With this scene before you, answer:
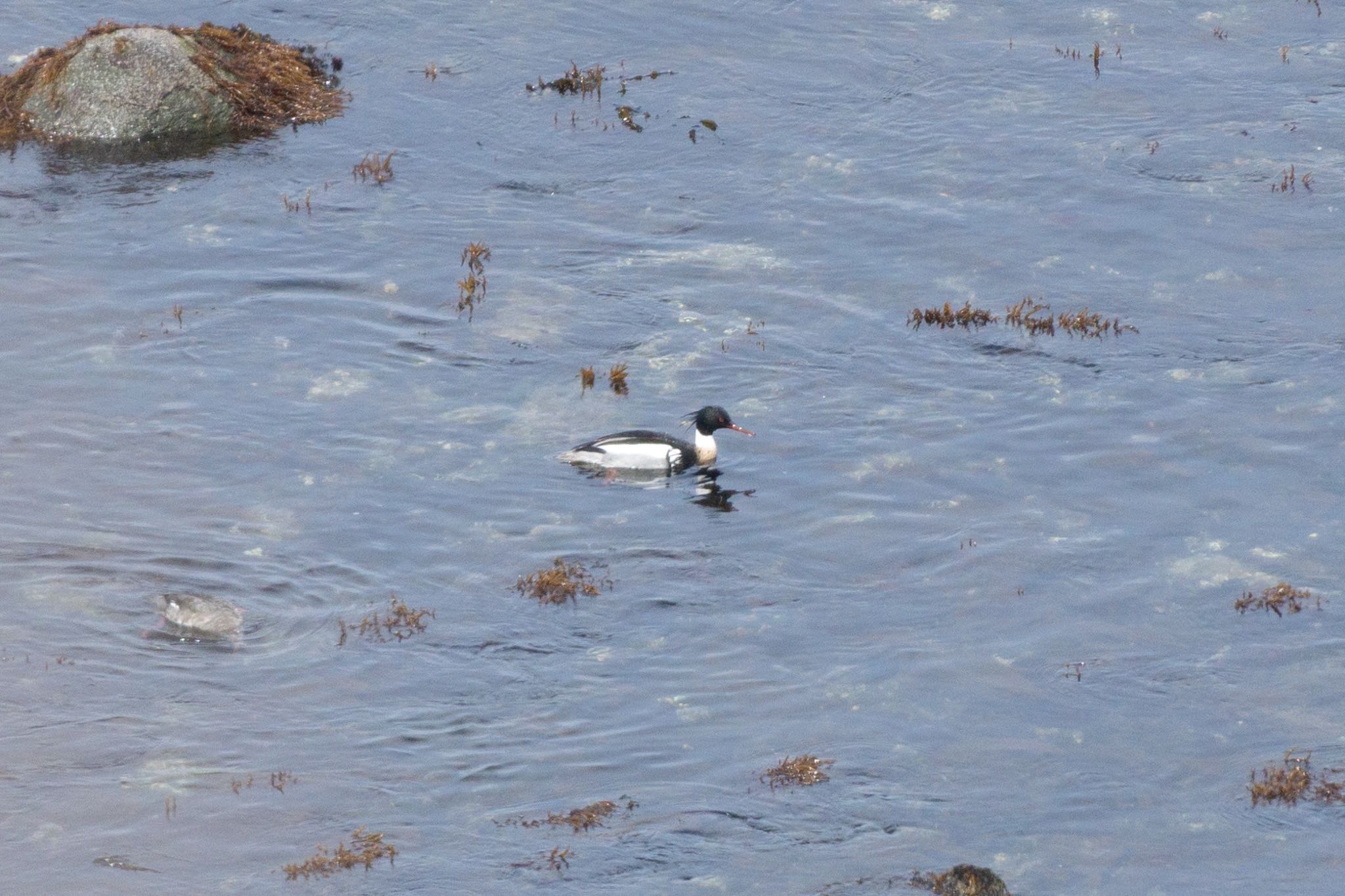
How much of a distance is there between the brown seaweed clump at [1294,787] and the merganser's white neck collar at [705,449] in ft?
24.8

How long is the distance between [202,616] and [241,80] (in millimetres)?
14257

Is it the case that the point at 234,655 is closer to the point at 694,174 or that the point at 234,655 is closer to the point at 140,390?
the point at 140,390

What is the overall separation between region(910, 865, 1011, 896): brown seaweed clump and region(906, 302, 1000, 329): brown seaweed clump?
10961mm

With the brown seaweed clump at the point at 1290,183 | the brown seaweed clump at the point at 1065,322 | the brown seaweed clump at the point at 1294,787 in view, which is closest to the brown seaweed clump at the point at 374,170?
the brown seaweed clump at the point at 1065,322

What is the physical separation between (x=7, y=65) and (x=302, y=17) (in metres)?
5.24

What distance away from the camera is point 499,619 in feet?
54.2

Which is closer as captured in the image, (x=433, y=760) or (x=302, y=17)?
(x=433, y=760)

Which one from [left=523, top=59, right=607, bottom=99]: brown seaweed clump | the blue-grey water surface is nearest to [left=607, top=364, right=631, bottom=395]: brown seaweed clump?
the blue-grey water surface

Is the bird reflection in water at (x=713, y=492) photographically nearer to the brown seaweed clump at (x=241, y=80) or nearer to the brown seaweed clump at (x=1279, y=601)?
the brown seaweed clump at (x=1279, y=601)

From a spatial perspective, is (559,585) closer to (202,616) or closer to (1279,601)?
(202,616)

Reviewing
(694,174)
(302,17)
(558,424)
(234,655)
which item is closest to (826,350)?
(558,424)

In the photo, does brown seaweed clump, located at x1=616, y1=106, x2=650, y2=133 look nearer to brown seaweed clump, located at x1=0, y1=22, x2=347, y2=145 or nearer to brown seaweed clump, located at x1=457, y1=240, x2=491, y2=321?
brown seaweed clump, located at x1=0, y1=22, x2=347, y2=145

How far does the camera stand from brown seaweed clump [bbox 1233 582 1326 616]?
17.0 m

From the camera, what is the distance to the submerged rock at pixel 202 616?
15.7 m
